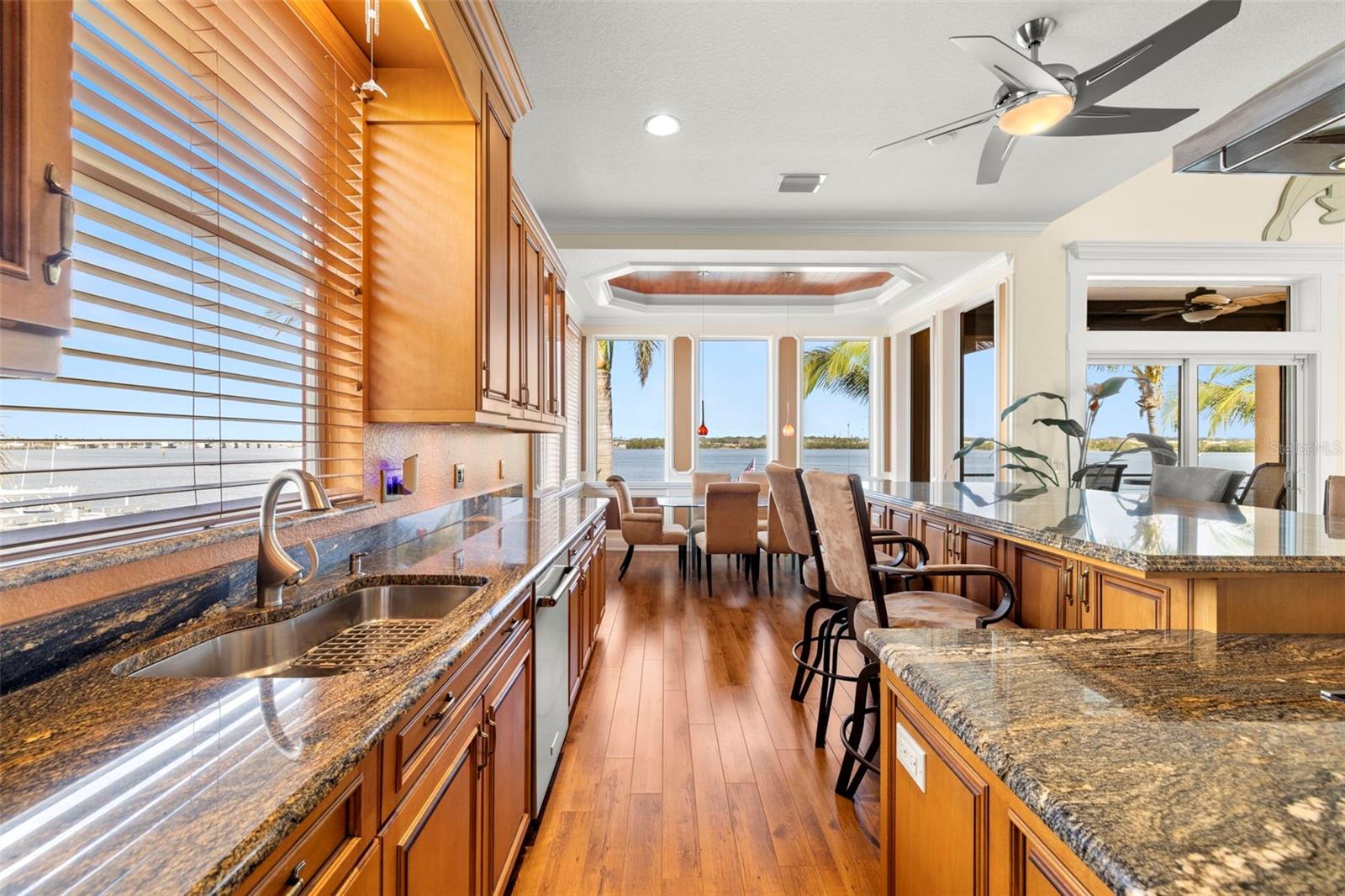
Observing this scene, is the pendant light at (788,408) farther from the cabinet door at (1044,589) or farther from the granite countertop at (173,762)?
the granite countertop at (173,762)

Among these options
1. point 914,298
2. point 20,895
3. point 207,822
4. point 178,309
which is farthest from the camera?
point 914,298

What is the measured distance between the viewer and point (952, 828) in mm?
897

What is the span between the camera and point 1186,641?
117 centimetres

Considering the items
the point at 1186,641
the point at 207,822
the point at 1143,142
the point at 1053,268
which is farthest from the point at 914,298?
the point at 207,822

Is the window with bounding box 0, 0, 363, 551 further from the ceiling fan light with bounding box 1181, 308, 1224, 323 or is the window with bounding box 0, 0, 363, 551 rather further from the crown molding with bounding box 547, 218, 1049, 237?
the ceiling fan light with bounding box 1181, 308, 1224, 323

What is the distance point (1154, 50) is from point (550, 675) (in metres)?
3.07

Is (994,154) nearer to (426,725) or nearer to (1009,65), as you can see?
(1009,65)

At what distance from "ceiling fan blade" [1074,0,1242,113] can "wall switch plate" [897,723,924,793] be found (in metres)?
2.41

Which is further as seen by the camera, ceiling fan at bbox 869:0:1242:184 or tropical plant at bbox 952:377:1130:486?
tropical plant at bbox 952:377:1130:486

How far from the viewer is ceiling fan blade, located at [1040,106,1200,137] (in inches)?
99.1

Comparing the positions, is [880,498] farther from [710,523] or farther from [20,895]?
[20,895]

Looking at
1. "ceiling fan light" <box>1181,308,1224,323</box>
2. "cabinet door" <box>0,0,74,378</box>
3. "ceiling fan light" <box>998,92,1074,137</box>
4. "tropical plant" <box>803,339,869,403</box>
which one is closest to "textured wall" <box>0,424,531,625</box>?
"cabinet door" <box>0,0,74,378</box>

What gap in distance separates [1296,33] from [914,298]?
3.73 meters

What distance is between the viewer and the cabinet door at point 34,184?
60 centimetres
